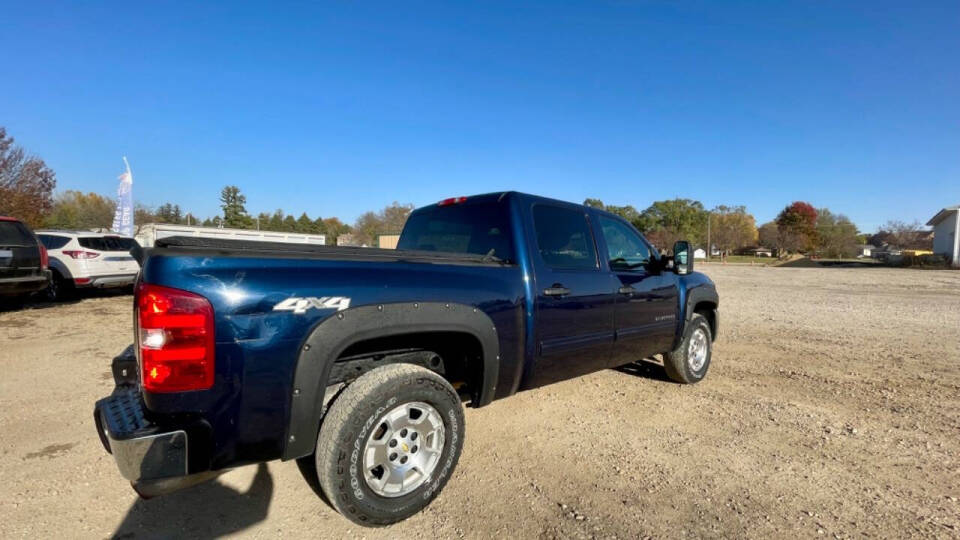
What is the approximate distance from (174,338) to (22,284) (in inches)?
319

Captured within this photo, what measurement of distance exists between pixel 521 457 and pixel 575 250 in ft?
5.36

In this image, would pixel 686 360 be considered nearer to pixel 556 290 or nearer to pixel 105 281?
pixel 556 290

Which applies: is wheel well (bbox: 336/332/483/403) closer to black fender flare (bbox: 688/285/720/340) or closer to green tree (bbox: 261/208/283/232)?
black fender flare (bbox: 688/285/720/340)

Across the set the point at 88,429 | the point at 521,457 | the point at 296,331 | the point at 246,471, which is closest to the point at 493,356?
the point at 521,457

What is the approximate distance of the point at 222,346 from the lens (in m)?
1.78

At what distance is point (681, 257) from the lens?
4211mm

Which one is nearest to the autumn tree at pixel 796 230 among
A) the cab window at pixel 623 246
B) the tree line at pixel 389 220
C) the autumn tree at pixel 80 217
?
the tree line at pixel 389 220

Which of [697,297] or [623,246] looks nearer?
[623,246]

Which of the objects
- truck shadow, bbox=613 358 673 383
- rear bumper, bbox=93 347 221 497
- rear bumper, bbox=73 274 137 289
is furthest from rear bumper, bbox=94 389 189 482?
rear bumper, bbox=73 274 137 289

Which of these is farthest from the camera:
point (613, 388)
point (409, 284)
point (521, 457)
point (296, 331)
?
point (613, 388)

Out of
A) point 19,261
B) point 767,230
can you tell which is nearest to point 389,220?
point 19,261

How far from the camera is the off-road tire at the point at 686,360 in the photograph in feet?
15.1

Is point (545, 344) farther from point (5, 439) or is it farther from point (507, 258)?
point (5, 439)

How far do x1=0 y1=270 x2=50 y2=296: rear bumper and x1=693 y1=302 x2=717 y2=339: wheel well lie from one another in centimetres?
1002
